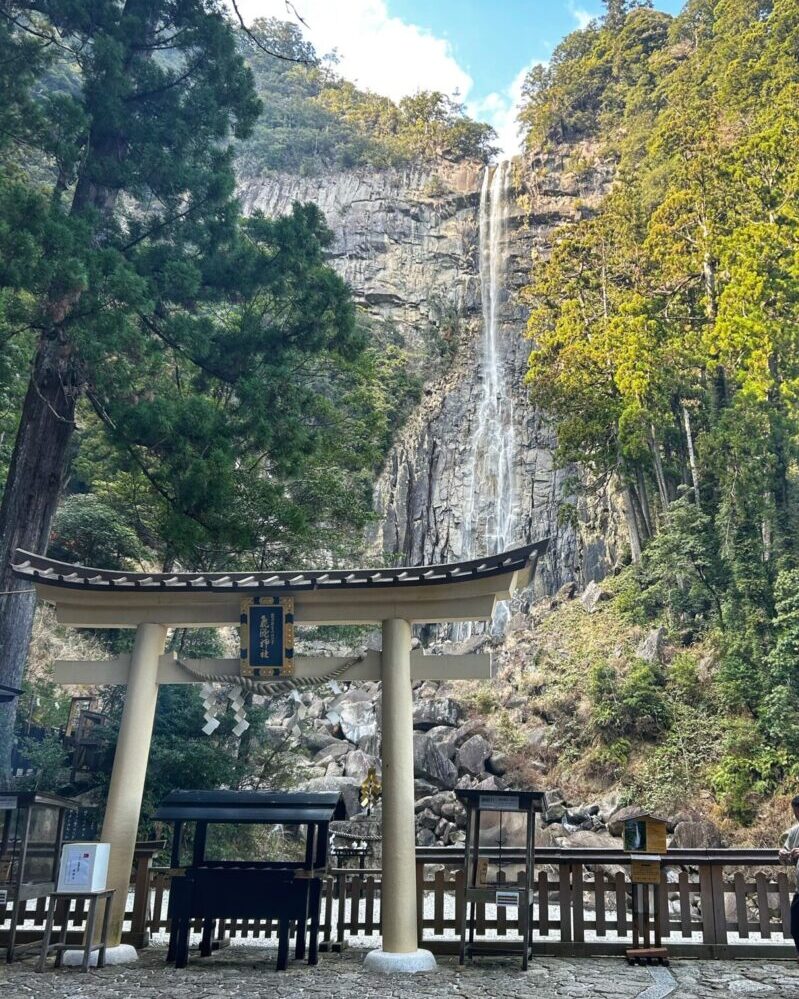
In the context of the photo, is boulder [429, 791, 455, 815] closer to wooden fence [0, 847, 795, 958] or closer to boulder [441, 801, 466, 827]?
boulder [441, 801, 466, 827]

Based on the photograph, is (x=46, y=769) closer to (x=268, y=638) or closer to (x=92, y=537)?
(x=92, y=537)

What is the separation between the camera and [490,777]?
14.5 meters

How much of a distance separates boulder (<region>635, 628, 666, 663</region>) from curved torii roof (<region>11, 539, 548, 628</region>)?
38.1 ft

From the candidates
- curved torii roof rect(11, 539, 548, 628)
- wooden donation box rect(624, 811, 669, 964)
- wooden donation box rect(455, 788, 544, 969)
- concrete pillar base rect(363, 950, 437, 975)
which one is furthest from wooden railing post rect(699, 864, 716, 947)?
curved torii roof rect(11, 539, 548, 628)

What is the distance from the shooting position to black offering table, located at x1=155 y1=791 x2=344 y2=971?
190 inches

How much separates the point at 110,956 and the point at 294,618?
8.13ft

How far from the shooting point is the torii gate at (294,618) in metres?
5.33

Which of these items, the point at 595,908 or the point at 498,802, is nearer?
the point at 498,802

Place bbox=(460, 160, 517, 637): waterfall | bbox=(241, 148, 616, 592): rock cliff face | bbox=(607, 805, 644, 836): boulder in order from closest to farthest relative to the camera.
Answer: bbox=(607, 805, 644, 836): boulder < bbox=(460, 160, 517, 637): waterfall < bbox=(241, 148, 616, 592): rock cliff face

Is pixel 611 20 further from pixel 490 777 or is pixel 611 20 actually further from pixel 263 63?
pixel 490 777

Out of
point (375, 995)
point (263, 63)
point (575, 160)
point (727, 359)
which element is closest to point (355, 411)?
point (727, 359)

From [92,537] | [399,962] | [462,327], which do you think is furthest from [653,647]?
[462,327]

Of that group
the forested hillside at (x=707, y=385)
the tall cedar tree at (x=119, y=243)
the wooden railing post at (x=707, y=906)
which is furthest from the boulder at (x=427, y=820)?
the wooden railing post at (x=707, y=906)

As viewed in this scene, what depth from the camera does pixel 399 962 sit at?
482cm
